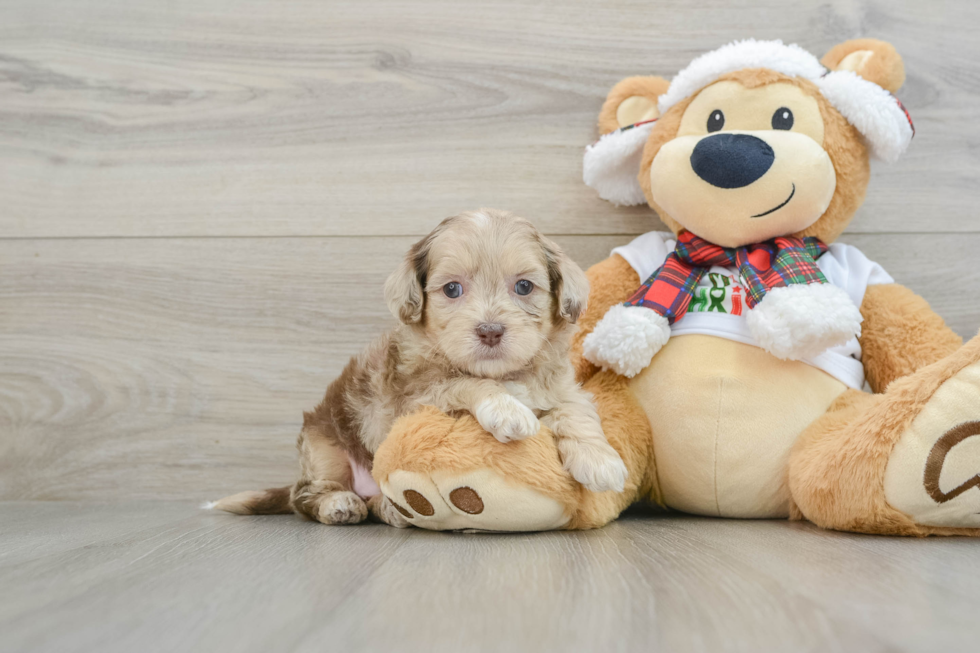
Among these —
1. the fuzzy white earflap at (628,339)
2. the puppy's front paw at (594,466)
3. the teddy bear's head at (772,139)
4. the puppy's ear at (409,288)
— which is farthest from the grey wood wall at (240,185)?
the puppy's front paw at (594,466)

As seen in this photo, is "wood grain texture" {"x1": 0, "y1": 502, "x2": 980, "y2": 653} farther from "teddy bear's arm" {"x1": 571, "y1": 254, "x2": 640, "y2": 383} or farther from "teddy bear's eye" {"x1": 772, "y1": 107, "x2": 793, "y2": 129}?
"teddy bear's eye" {"x1": 772, "y1": 107, "x2": 793, "y2": 129}

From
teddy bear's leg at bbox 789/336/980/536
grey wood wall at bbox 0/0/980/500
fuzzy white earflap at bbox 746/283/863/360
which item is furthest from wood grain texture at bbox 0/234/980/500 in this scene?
teddy bear's leg at bbox 789/336/980/536

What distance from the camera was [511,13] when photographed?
78.3 inches

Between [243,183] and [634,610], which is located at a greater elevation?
[243,183]

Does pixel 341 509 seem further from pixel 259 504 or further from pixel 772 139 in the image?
pixel 772 139

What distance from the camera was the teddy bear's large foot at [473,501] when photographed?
1.24m

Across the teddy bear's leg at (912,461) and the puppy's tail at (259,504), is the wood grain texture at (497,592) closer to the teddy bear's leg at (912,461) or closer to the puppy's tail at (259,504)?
the teddy bear's leg at (912,461)

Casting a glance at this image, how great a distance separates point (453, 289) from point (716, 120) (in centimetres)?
75

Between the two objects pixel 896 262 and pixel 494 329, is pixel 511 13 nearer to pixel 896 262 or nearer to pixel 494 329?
pixel 494 329

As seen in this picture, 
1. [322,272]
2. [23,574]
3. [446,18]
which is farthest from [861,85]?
[23,574]

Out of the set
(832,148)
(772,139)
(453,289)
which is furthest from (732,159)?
(453,289)

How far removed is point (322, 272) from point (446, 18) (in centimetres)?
83

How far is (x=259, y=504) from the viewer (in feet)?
5.58

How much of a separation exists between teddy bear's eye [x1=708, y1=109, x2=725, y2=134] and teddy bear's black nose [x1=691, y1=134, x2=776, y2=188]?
3.2 inches
